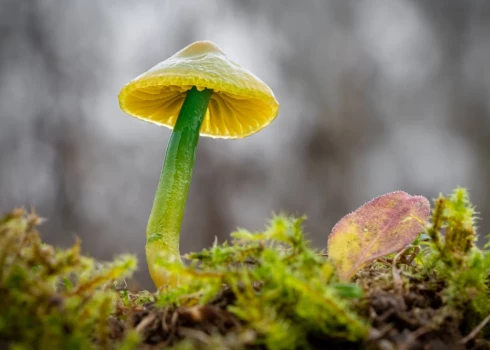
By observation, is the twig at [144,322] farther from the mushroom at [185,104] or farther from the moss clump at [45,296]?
the mushroom at [185,104]

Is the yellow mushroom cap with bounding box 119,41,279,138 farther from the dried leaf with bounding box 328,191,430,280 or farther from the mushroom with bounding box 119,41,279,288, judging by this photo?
the dried leaf with bounding box 328,191,430,280

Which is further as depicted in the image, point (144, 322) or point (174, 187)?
point (174, 187)

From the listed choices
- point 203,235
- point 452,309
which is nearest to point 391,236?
point 452,309

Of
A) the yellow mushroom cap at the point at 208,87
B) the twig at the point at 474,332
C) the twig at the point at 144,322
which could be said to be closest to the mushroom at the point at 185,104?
the yellow mushroom cap at the point at 208,87

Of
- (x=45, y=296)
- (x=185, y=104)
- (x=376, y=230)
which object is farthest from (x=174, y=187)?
(x=45, y=296)

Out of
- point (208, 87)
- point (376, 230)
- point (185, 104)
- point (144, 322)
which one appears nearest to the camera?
point (144, 322)

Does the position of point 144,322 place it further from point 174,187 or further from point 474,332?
point 174,187

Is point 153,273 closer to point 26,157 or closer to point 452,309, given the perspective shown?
point 452,309
